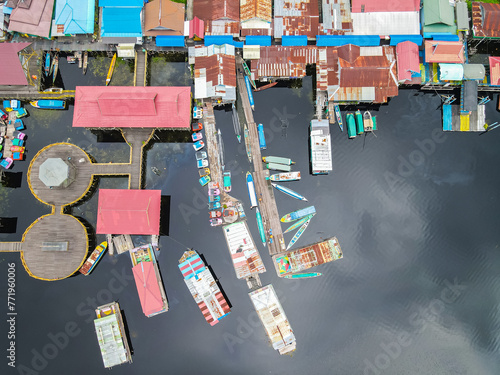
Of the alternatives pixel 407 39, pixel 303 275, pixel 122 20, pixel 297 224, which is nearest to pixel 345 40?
pixel 407 39

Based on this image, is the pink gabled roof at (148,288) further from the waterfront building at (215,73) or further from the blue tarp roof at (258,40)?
the blue tarp roof at (258,40)

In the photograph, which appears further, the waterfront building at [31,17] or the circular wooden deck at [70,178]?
the waterfront building at [31,17]

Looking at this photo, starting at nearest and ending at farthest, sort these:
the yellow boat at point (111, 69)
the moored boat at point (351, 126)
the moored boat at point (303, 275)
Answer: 1. the moored boat at point (303, 275)
2. the moored boat at point (351, 126)
3. the yellow boat at point (111, 69)

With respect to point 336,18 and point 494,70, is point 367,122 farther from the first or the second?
point 494,70

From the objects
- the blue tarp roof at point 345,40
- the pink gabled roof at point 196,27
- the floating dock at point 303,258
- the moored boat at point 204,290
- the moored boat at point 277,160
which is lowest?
the moored boat at point 204,290

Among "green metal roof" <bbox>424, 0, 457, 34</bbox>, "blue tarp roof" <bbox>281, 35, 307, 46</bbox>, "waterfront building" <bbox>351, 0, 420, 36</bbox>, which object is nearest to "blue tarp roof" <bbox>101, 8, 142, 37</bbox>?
"blue tarp roof" <bbox>281, 35, 307, 46</bbox>

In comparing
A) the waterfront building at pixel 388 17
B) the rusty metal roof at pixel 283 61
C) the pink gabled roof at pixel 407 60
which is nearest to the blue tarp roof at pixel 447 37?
the waterfront building at pixel 388 17

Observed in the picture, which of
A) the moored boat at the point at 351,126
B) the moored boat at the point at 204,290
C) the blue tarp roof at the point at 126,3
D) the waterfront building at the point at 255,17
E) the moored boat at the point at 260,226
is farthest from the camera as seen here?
the moored boat at the point at 351,126
